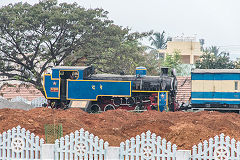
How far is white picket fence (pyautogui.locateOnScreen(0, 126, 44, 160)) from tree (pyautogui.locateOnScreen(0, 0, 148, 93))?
22856 mm

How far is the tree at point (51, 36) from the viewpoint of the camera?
108ft

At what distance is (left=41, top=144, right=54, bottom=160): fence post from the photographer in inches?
377

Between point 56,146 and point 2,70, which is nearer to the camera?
point 56,146

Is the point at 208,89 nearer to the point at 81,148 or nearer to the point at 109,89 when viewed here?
the point at 109,89

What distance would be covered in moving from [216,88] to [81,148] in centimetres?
1738

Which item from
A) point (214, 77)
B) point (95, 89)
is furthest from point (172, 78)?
point (95, 89)

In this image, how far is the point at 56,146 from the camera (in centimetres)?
955

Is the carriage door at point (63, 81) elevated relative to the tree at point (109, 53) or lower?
lower

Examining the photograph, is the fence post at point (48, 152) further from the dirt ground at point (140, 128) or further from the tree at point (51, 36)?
the tree at point (51, 36)

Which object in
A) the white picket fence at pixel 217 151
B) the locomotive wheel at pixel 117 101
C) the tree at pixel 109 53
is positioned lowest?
the white picket fence at pixel 217 151

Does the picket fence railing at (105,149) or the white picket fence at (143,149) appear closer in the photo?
the picket fence railing at (105,149)

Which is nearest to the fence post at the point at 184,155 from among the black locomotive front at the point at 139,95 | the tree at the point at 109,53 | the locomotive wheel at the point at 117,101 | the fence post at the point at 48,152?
the fence post at the point at 48,152

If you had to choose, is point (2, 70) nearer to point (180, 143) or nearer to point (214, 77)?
point (214, 77)

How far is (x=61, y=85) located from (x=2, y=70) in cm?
965
